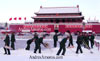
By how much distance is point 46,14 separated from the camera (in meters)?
38.5

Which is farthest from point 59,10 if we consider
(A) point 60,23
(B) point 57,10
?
(A) point 60,23

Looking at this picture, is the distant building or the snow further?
the snow

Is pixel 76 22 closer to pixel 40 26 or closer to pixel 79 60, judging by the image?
pixel 40 26

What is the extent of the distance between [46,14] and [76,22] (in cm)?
684

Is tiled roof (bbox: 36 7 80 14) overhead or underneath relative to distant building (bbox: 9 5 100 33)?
overhead

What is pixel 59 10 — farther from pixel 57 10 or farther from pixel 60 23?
pixel 60 23

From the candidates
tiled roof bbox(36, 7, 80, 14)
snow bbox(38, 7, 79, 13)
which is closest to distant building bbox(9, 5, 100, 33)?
tiled roof bbox(36, 7, 80, 14)

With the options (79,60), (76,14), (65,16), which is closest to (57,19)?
(65,16)

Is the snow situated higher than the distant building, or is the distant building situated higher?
the snow

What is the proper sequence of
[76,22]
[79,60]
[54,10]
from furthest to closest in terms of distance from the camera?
1. [54,10]
2. [76,22]
3. [79,60]

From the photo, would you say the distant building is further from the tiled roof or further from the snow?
the snow

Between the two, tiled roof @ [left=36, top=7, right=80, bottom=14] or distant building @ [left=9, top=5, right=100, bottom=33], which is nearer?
distant building @ [left=9, top=5, right=100, bottom=33]

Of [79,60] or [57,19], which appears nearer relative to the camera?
[79,60]

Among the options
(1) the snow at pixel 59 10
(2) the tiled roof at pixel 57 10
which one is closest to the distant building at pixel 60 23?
(2) the tiled roof at pixel 57 10
